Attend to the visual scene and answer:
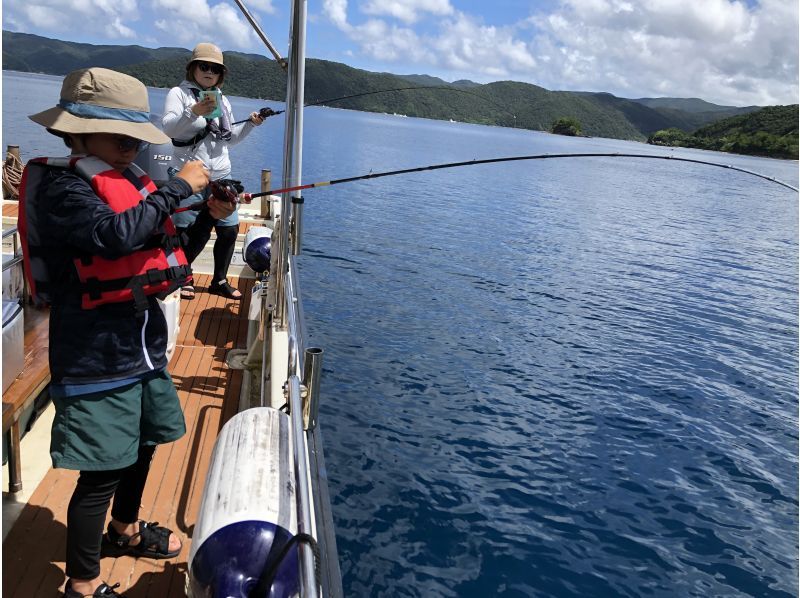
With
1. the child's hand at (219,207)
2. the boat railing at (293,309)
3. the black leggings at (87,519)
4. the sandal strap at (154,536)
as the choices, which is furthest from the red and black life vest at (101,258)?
the sandal strap at (154,536)

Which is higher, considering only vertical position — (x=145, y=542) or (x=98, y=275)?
(x=98, y=275)

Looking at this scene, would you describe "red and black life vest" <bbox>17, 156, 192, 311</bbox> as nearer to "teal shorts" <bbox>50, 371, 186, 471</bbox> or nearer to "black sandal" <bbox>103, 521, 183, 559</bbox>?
"teal shorts" <bbox>50, 371, 186, 471</bbox>

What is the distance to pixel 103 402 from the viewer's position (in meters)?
2.21

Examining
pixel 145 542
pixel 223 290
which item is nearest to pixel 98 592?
pixel 145 542

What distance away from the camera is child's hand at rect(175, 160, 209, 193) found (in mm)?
2209

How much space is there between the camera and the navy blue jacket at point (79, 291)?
1990 millimetres

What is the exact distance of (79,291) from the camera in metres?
2.12

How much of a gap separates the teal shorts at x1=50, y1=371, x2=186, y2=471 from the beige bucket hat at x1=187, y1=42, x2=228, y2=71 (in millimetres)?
2931

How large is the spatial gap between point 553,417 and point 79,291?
6.43 meters

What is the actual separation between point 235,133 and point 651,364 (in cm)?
705

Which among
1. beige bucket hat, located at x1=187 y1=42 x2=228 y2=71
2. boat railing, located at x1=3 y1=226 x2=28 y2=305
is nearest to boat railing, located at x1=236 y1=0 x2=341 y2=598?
beige bucket hat, located at x1=187 y1=42 x2=228 y2=71

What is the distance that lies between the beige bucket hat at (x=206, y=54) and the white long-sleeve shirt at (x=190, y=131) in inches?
8.6

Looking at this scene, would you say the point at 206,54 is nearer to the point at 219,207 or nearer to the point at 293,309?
the point at 293,309

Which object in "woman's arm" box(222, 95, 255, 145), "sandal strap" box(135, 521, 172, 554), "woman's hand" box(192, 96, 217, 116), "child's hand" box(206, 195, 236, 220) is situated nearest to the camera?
"child's hand" box(206, 195, 236, 220)
